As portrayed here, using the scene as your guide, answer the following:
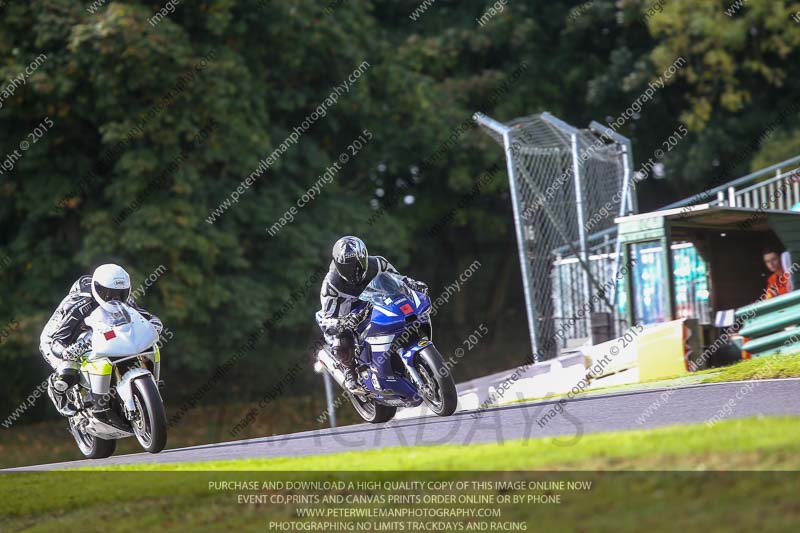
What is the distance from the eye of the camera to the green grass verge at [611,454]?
7.14 m

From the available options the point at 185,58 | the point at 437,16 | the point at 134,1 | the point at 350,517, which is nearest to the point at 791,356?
the point at 350,517

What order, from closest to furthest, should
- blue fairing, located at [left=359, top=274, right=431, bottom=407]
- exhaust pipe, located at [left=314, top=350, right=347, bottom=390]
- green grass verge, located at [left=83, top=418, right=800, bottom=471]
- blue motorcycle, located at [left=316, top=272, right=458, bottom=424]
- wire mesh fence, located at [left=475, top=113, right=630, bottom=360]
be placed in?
green grass verge, located at [left=83, top=418, right=800, bottom=471] < blue motorcycle, located at [left=316, top=272, right=458, bottom=424] < blue fairing, located at [left=359, top=274, right=431, bottom=407] < exhaust pipe, located at [left=314, top=350, right=347, bottom=390] < wire mesh fence, located at [left=475, top=113, right=630, bottom=360]

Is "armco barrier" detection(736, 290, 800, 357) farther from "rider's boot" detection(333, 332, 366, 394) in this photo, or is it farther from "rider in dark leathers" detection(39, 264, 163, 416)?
"rider in dark leathers" detection(39, 264, 163, 416)

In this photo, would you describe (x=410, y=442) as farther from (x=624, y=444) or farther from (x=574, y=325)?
(x=574, y=325)

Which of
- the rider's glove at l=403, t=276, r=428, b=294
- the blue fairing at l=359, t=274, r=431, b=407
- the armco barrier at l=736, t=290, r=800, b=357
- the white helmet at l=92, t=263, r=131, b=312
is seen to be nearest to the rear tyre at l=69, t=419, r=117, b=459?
the white helmet at l=92, t=263, r=131, b=312

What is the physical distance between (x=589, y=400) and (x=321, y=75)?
52.9ft

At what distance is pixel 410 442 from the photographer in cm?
1030

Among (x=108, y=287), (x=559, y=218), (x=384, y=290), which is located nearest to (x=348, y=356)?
(x=384, y=290)

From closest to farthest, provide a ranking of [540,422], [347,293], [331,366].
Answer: [540,422], [347,293], [331,366]

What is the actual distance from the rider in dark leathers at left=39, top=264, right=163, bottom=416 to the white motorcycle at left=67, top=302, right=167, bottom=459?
111 millimetres

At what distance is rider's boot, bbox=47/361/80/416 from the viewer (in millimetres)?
11414
